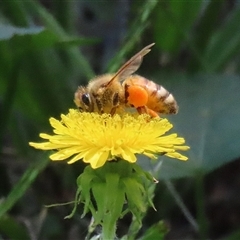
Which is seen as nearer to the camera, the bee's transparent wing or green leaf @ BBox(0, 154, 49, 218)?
the bee's transparent wing

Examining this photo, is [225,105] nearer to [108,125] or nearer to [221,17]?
[221,17]

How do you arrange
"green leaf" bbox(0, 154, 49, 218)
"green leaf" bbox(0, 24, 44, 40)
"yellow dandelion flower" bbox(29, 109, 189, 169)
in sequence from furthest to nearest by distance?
"green leaf" bbox(0, 24, 44, 40) → "green leaf" bbox(0, 154, 49, 218) → "yellow dandelion flower" bbox(29, 109, 189, 169)

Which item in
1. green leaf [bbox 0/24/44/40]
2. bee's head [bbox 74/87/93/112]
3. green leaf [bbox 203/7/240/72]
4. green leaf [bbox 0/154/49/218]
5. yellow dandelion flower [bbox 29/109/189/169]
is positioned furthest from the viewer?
green leaf [bbox 203/7/240/72]

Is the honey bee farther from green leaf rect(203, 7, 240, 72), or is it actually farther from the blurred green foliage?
green leaf rect(203, 7, 240, 72)

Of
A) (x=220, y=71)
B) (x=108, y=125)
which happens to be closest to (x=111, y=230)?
(x=108, y=125)

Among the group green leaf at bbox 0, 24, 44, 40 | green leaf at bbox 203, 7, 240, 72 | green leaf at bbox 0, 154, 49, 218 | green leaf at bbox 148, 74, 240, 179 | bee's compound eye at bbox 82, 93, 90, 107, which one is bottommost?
green leaf at bbox 148, 74, 240, 179

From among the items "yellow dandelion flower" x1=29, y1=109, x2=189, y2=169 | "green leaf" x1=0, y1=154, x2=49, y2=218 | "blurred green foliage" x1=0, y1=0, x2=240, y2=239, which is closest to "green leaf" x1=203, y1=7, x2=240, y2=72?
"blurred green foliage" x1=0, y1=0, x2=240, y2=239

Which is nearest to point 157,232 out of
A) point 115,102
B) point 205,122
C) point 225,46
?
point 115,102
